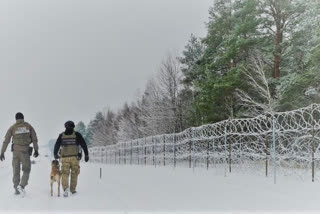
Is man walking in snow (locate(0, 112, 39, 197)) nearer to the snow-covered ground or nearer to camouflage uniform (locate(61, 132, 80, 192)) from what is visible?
the snow-covered ground

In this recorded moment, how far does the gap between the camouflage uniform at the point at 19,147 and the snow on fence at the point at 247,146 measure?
5.53 metres

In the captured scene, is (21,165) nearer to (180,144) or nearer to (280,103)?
(180,144)

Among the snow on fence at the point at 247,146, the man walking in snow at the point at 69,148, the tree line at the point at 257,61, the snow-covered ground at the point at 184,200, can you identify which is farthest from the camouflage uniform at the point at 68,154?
the tree line at the point at 257,61

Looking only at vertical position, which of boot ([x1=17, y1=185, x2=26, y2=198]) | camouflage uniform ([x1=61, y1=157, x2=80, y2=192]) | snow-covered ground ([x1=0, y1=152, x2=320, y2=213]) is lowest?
snow-covered ground ([x1=0, y1=152, x2=320, y2=213])

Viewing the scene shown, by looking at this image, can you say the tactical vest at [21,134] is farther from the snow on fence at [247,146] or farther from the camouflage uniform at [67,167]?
the snow on fence at [247,146]

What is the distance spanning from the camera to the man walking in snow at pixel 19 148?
7.46 metres

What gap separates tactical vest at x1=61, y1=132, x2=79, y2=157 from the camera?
7723 mm

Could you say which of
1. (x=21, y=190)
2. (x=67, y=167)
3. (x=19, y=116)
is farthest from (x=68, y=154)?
(x=19, y=116)

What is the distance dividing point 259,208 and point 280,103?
1268cm

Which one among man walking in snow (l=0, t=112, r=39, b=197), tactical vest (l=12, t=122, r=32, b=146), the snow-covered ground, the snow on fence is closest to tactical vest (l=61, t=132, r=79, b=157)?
man walking in snow (l=0, t=112, r=39, b=197)

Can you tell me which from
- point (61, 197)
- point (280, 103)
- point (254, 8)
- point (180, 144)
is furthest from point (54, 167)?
point (254, 8)

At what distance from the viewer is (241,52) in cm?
2116

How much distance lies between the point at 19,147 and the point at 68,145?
3.01 ft

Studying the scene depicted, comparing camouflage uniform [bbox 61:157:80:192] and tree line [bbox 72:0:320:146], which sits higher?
tree line [bbox 72:0:320:146]
